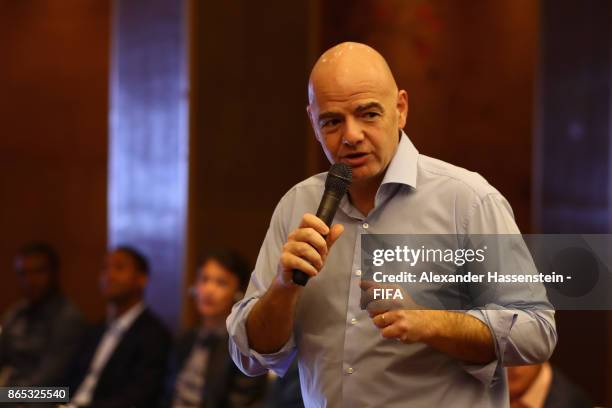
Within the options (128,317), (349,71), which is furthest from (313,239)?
(128,317)

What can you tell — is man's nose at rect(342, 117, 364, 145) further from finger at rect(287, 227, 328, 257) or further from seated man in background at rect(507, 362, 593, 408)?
seated man in background at rect(507, 362, 593, 408)

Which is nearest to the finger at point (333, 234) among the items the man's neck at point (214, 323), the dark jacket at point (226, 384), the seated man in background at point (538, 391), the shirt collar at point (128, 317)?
the seated man in background at point (538, 391)

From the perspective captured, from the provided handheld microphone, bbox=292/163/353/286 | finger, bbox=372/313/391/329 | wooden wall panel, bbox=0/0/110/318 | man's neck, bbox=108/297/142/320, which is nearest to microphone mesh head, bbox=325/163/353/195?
handheld microphone, bbox=292/163/353/286

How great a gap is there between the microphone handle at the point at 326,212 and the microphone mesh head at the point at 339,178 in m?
0.01

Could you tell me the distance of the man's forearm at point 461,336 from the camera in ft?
4.76

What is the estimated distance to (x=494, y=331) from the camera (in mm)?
1474

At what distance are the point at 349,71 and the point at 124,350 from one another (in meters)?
2.39

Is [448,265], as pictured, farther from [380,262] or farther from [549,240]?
[549,240]

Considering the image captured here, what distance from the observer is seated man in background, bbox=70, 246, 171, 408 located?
356cm

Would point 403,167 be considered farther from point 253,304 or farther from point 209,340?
point 209,340

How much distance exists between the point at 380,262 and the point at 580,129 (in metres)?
2.57

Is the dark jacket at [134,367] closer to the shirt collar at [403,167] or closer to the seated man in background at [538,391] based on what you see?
the seated man in background at [538,391]

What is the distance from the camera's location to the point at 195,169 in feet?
14.7

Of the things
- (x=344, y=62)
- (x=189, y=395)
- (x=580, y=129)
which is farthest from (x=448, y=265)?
(x=580, y=129)
